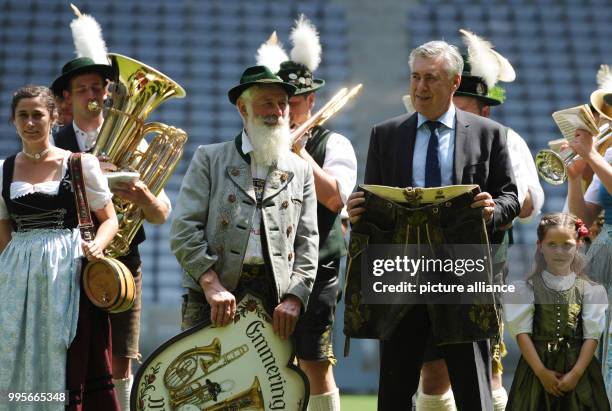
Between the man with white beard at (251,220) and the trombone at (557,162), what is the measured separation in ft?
4.39

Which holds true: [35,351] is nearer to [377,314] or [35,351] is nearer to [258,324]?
[258,324]

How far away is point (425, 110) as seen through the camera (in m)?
4.34

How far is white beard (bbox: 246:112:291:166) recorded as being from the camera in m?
4.38

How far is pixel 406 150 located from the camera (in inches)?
169

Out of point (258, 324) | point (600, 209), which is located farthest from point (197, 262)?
point (600, 209)

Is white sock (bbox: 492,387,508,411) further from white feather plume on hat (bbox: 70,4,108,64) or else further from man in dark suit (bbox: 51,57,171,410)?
white feather plume on hat (bbox: 70,4,108,64)

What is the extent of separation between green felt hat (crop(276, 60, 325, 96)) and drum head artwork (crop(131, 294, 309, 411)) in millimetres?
1458

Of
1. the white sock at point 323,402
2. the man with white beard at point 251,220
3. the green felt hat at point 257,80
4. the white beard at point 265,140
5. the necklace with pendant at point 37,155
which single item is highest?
the green felt hat at point 257,80

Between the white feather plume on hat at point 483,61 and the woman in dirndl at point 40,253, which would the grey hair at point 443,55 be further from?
the woman in dirndl at point 40,253

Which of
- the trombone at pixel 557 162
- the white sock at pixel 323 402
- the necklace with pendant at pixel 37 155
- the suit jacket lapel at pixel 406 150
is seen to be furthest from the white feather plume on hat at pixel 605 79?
the necklace with pendant at pixel 37 155

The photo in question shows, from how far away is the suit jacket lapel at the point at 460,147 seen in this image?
13.8 ft

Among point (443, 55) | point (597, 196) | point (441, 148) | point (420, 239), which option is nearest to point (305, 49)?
point (443, 55)

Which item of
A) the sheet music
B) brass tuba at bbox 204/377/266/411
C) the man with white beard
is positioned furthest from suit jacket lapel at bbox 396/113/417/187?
brass tuba at bbox 204/377/266/411

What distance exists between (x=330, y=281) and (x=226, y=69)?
439 inches
